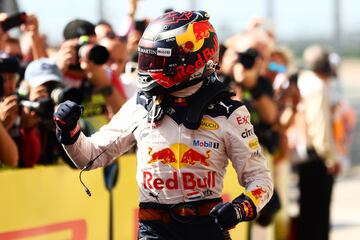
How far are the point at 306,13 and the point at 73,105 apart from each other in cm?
1257

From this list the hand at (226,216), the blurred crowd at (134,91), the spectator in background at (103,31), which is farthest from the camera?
the spectator in background at (103,31)

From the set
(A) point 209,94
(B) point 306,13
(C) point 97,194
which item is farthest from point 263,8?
(A) point 209,94

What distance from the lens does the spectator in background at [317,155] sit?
38.1 ft

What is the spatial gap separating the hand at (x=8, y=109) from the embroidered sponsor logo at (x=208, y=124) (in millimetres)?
1672

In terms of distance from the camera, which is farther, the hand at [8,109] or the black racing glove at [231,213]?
the hand at [8,109]

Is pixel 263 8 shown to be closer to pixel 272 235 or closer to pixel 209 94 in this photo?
pixel 272 235

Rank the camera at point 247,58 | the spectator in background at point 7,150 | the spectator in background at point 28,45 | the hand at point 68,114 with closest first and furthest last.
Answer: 1. the hand at point 68,114
2. the spectator in background at point 7,150
3. the spectator in background at point 28,45
4. the camera at point 247,58

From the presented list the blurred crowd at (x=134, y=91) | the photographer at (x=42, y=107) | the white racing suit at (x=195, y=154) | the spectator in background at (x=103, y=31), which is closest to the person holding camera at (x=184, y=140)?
the white racing suit at (x=195, y=154)

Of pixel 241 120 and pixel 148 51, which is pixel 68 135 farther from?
pixel 241 120

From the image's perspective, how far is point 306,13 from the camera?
60.7ft

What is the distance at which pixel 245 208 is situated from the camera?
6234mm

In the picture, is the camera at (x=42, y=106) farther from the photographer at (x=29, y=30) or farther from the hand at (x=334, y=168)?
the hand at (x=334, y=168)

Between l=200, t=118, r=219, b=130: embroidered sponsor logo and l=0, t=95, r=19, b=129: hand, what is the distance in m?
1.67

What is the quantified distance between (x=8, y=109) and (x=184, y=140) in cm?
166
